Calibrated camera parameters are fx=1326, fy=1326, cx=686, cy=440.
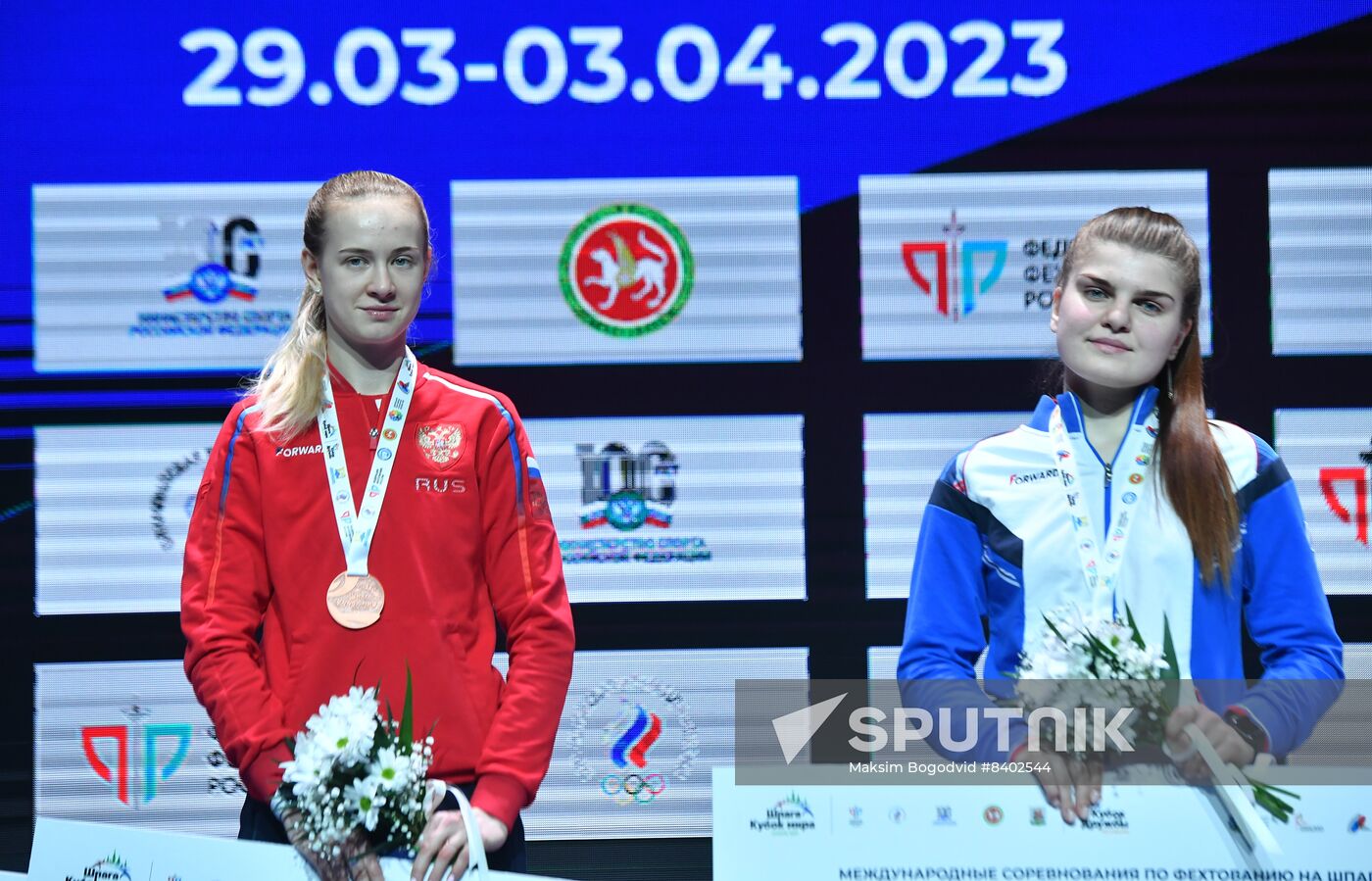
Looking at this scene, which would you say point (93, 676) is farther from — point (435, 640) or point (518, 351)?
point (435, 640)

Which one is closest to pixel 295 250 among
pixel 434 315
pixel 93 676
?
pixel 434 315

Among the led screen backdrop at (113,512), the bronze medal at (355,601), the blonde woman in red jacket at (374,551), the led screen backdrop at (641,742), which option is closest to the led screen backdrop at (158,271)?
the led screen backdrop at (113,512)

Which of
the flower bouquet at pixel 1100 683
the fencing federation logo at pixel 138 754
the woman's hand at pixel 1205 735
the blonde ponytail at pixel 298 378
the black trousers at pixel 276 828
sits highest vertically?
the blonde ponytail at pixel 298 378

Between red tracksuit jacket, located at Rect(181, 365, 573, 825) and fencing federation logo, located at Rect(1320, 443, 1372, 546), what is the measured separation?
2.48 m

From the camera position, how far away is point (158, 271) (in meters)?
3.63

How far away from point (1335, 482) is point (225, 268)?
311 cm

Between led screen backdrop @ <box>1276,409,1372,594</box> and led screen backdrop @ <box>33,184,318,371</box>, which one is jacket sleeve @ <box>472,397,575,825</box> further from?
led screen backdrop @ <box>1276,409,1372,594</box>

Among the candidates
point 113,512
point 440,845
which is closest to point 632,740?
point 113,512

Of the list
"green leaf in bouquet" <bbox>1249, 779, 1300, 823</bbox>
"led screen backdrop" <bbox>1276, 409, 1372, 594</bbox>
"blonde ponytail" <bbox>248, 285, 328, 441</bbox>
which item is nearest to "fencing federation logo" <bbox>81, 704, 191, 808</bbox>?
"blonde ponytail" <bbox>248, 285, 328, 441</bbox>

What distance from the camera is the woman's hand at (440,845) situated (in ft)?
6.04

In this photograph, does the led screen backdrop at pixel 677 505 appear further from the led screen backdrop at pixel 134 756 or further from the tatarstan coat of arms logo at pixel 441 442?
the tatarstan coat of arms logo at pixel 441 442

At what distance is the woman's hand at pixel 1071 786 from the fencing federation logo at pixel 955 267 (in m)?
2.04

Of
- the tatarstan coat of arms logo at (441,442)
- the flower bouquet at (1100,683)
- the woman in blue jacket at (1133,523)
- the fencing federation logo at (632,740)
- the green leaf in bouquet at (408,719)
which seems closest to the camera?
the flower bouquet at (1100,683)

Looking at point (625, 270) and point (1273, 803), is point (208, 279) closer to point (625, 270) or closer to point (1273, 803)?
point (625, 270)
